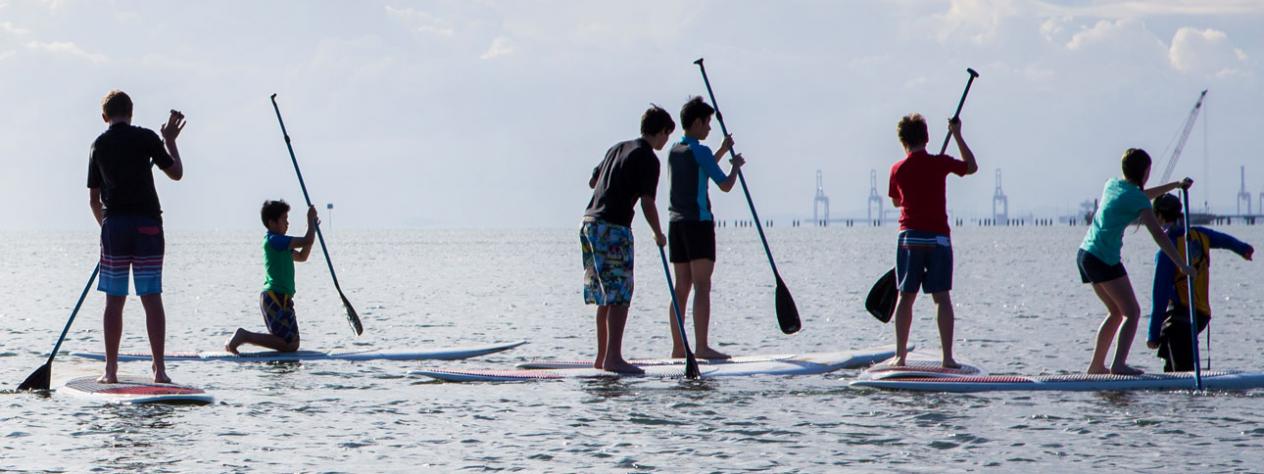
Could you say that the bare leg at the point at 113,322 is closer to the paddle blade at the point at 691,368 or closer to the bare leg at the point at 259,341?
the bare leg at the point at 259,341

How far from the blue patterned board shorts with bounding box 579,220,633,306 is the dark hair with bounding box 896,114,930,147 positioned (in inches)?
84.6

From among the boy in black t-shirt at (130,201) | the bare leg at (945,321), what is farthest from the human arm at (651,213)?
the boy in black t-shirt at (130,201)

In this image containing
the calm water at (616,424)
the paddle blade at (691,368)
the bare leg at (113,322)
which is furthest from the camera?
the paddle blade at (691,368)

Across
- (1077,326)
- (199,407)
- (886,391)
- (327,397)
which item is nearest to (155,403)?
(199,407)

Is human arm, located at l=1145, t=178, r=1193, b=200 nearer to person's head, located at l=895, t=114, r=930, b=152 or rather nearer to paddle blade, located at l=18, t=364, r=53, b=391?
person's head, located at l=895, t=114, r=930, b=152

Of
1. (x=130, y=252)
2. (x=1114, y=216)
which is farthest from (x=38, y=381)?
(x=1114, y=216)

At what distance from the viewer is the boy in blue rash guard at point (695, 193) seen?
37.7 ft

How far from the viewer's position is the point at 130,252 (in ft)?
33.4

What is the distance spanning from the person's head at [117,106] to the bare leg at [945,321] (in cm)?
586

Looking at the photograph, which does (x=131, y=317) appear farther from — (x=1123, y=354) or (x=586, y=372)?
(x=1123, y=354)

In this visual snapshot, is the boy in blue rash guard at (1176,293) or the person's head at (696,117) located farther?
the person's head at (696,117)

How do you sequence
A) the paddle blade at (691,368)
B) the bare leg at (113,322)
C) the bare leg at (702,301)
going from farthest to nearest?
the bare leg at (702,301), the paddle blade at (691,368), the bare leg at (113,322)

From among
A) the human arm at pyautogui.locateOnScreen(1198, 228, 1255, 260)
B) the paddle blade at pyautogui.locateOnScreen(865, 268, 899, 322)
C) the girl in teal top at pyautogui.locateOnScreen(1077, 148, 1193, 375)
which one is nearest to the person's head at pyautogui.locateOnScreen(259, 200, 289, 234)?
the paddle blade at pyautogui.locateOnScreen(865, 268, 899, 322)

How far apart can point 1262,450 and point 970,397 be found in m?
2.54
